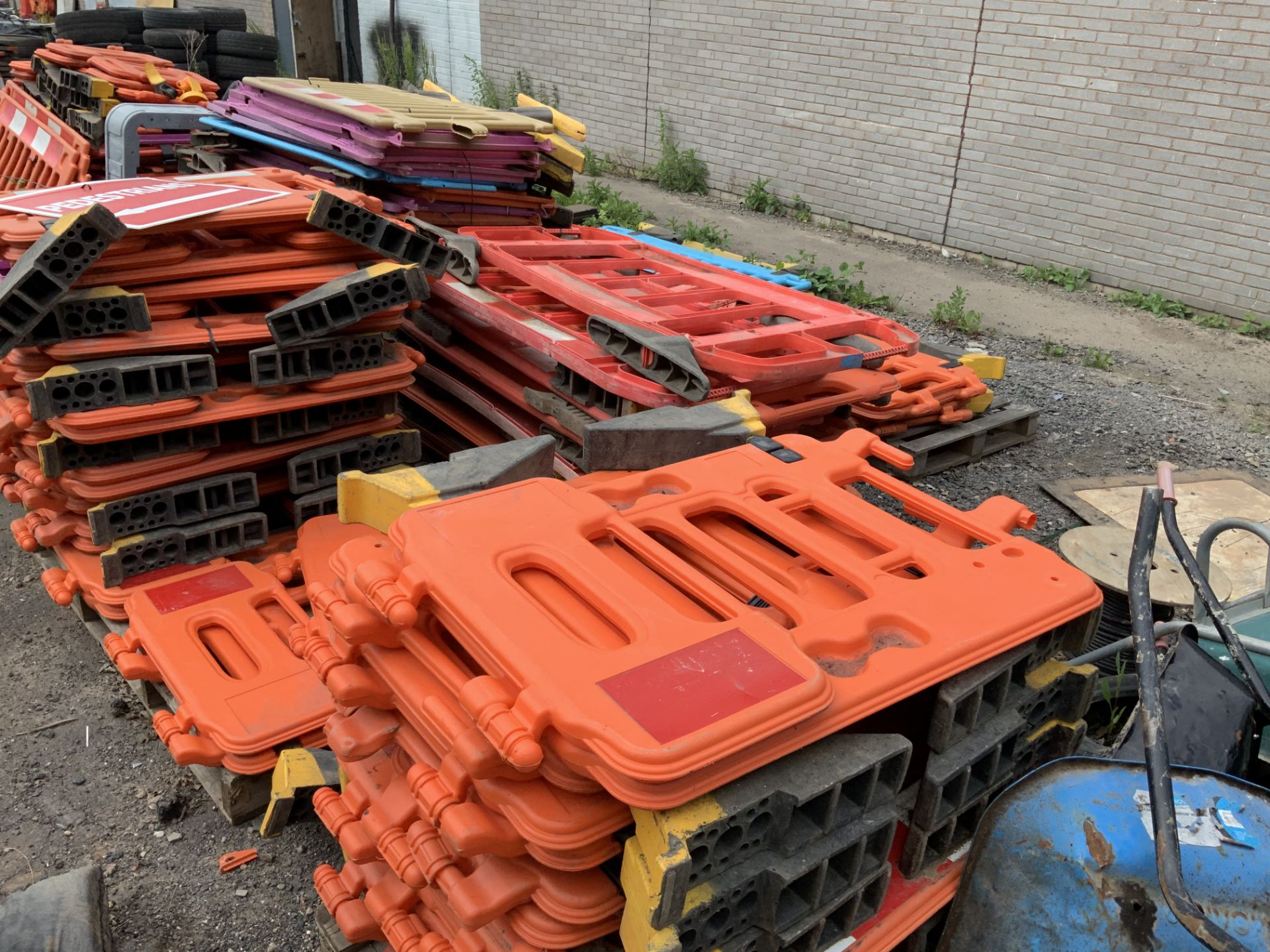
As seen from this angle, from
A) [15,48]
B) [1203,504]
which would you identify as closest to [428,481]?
[1203,504]

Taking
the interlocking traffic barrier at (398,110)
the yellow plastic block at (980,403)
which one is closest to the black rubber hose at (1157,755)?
the yellow plastic block at (980,403)

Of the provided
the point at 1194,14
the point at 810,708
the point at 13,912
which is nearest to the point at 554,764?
the point at 810,708

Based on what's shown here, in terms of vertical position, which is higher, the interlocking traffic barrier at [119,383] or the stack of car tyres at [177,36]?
the stack of car tyres at [177,36]

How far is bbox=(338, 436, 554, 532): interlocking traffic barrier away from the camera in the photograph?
2314mm

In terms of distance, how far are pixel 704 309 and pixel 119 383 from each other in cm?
237

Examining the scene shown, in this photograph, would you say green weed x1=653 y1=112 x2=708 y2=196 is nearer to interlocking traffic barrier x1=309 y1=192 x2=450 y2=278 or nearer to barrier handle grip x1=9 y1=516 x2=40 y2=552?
interlocking traffic barrier x1=309 y1=192 x2=450 y2=278

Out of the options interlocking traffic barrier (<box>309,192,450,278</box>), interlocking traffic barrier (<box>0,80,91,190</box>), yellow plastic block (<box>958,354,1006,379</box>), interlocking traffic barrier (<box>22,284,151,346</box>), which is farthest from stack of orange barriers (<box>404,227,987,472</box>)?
interlocking traffic barrier (<box>0,80,91,190</box>)

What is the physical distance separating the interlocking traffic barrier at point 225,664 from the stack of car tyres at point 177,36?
772 centimetres

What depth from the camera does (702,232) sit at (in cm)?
934

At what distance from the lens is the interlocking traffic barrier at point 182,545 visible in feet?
11.0

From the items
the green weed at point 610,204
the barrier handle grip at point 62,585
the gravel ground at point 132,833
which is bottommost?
the gravel ground at point 132,833

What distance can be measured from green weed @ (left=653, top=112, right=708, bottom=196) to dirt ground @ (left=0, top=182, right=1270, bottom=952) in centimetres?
479

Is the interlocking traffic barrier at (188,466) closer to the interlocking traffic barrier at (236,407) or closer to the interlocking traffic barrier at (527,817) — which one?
the interlocking traffic barrier at (236,407)

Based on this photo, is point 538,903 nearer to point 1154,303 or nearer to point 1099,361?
point 1099,361
